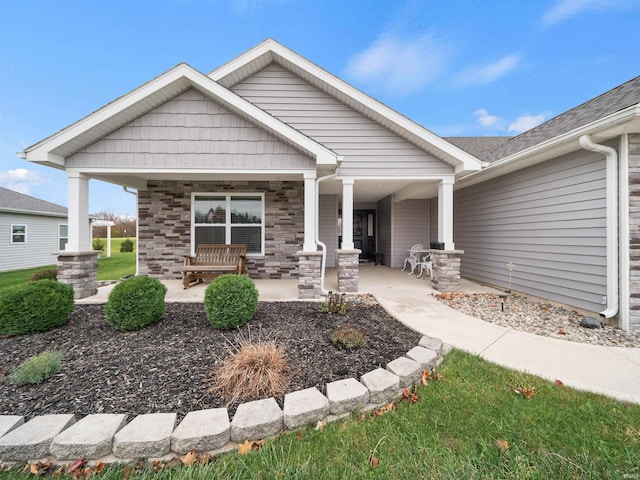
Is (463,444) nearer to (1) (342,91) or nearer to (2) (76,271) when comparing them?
(1) (342,91)

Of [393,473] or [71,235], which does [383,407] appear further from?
[71,235]

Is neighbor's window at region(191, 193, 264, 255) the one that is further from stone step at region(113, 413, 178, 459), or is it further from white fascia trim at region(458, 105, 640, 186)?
stone step at region(113, 413, 178, 459)

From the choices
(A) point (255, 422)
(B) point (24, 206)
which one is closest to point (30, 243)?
(B) point (24, 206)

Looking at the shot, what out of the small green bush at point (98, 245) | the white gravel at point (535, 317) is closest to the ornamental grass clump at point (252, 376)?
the white gravel at point (535, 317)

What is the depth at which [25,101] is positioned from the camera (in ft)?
44.5

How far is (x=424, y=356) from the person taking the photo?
302 centimetres

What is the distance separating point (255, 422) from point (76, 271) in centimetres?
557

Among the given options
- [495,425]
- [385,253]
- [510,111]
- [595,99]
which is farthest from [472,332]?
[510,111]

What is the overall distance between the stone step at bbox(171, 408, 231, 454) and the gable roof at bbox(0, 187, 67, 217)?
15.4m

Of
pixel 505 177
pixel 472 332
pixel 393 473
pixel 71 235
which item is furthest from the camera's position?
pixel 505 177

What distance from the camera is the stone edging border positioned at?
1.83 meters

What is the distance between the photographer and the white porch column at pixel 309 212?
18.6 ft

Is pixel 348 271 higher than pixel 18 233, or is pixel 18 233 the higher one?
pixel 18 233

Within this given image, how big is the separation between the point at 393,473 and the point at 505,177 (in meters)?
6.97
